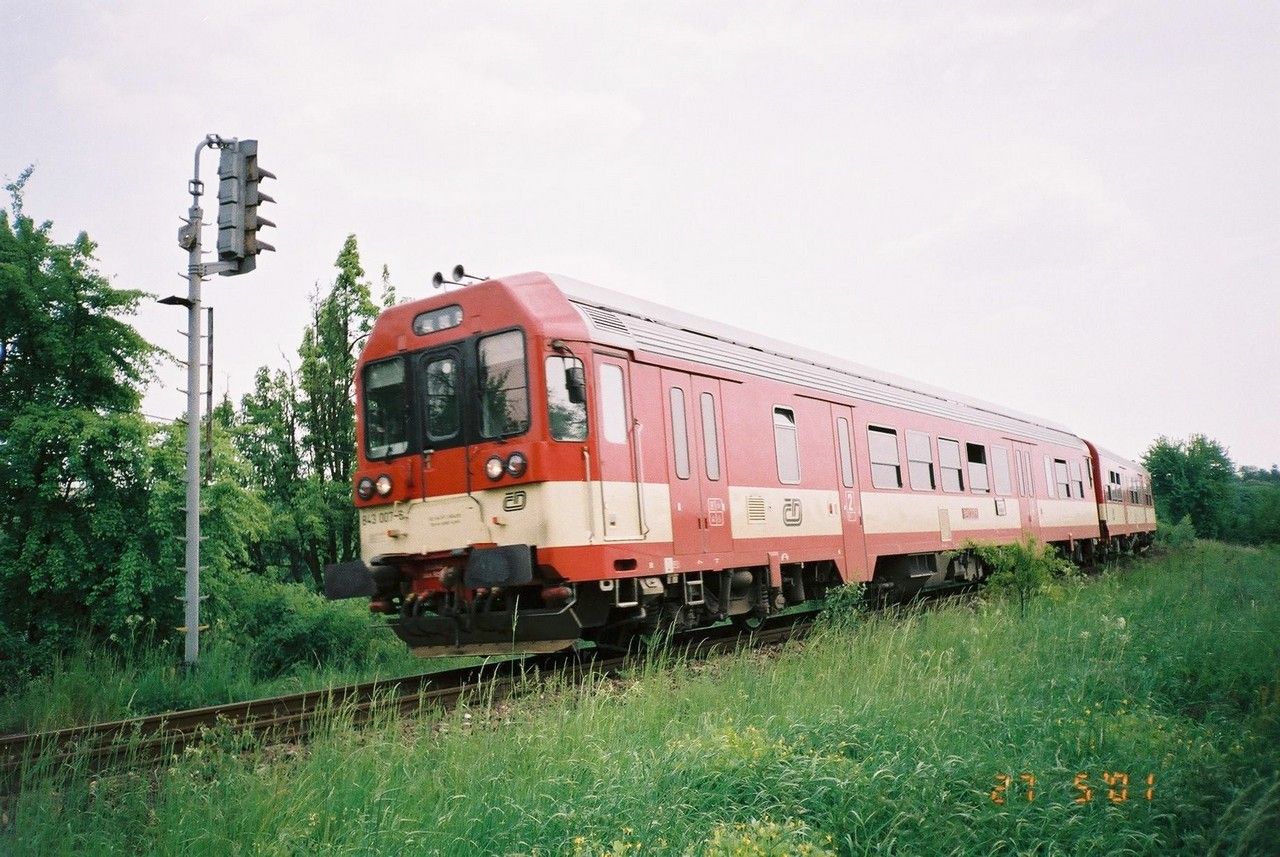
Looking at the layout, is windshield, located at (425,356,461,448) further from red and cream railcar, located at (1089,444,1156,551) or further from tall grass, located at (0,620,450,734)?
red and cream railcar, located at (1089,444,1156,551)

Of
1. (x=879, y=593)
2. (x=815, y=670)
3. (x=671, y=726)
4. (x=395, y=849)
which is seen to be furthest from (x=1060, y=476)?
(x=395, y=849)

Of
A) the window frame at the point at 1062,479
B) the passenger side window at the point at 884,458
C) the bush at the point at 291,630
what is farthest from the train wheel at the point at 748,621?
the window frame at the point at 1062,479

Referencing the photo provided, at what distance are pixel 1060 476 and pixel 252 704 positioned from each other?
65.0 feet

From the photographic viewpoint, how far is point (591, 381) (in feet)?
27.3

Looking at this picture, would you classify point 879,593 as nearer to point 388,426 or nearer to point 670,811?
point 388,426

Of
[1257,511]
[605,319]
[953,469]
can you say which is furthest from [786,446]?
[1257,511]

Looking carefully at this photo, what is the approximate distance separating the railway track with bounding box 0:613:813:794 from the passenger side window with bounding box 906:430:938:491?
4.88m

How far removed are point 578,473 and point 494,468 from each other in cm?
75

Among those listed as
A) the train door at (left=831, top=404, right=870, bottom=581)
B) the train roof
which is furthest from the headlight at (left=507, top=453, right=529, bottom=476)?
the train door at (left=831, top=404, right=870, bottom=581)

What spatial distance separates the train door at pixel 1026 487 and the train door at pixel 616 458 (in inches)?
508

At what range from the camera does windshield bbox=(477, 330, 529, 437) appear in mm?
8352

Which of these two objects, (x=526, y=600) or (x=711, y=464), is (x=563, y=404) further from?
(x=711, y=464)

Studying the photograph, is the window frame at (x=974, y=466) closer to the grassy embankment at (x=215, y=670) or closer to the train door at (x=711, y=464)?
the train door at (x=711, y=464)

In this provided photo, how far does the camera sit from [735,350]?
432 inches
